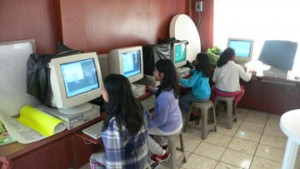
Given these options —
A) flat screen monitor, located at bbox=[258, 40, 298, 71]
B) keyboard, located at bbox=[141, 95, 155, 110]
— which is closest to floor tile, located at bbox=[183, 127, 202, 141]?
keyboard, located at bbox=[141, 95, 155, 110]

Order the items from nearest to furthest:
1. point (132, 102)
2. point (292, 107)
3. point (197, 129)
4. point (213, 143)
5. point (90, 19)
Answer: point (132, 102) < point (90, 19) < point (213, 143) < point (197, 129) < point (292, 107)

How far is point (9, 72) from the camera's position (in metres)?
1.81

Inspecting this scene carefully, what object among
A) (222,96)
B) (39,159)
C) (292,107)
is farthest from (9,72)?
(292,107)

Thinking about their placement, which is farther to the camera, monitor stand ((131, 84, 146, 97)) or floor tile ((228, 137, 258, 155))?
floor tile ((228, 137, 258, 155))

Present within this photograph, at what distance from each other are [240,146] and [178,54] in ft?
4.47

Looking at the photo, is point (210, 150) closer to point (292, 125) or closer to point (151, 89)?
point (151, 89)

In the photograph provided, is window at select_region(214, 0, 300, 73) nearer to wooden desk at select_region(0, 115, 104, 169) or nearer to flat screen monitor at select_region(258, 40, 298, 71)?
flat screen monitor at select_region(258, 40, 298, 71)

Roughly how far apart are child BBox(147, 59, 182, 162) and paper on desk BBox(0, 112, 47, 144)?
2.83 ft

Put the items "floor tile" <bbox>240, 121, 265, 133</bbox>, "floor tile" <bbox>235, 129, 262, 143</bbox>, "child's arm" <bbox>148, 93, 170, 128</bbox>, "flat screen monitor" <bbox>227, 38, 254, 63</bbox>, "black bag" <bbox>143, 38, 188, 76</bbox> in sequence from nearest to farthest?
"child's arm" <bbox>148, 93, 170, 128</bbox>
"black bag" <bbox>143, 38, 188, 76</bbox>
"floor tile" <bbox>235, 129, 262, 143</bbox>
"floor tile" <bbox>240, 121, 265, 133</bbox>
"flat screen monitor" <bbox>227, 38, 254, 63</bbox>

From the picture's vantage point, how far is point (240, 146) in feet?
9.14

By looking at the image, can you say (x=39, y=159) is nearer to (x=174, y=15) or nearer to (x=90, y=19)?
(x=90, y=19)

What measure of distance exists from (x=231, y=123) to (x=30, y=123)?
247 centimetres

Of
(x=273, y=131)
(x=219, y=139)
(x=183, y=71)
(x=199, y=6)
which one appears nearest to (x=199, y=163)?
(x=219, y=139)

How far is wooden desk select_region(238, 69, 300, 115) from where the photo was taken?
346 cm
